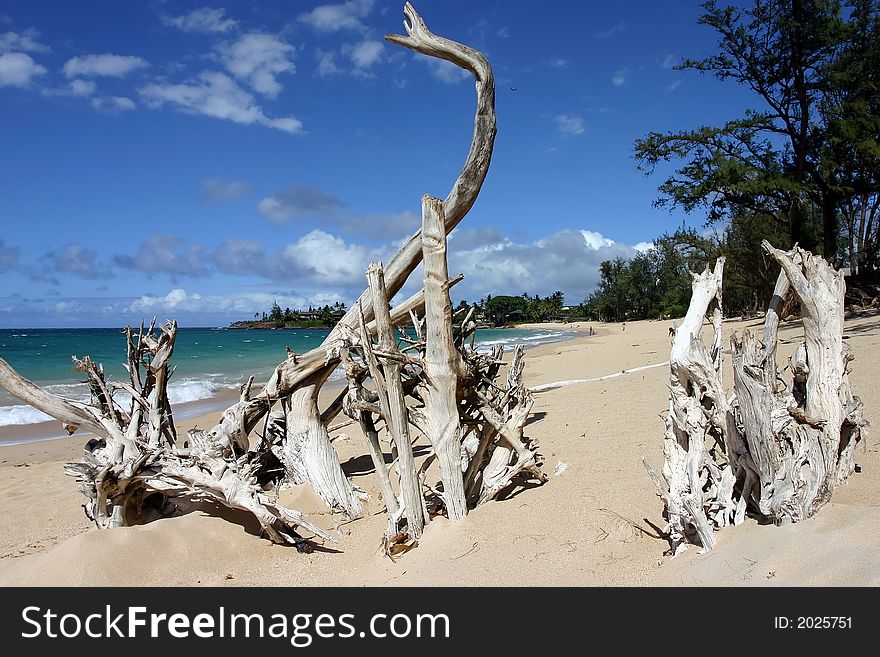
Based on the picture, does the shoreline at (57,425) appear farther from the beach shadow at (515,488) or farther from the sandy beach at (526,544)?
the beach shadow at (515,488)

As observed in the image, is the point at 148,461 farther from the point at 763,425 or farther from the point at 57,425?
the point at 57,425

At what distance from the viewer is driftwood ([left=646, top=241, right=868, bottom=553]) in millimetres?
3449

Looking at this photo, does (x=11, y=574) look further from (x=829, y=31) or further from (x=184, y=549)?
(x=829, y=31)

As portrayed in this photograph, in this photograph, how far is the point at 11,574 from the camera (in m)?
4.21

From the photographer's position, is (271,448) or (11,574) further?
(271,448)

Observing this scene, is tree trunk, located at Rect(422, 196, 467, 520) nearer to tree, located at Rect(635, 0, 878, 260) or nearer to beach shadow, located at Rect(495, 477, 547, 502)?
beach shadow, located at Rect(495, 477, 547, 502)

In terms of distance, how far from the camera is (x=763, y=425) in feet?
11.5

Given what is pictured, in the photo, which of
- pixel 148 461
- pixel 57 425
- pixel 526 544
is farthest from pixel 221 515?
pixel 57 425

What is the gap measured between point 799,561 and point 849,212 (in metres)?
27.5

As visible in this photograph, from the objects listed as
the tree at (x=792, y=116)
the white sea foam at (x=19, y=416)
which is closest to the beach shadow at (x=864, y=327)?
the tree at (x=792, y=116)
